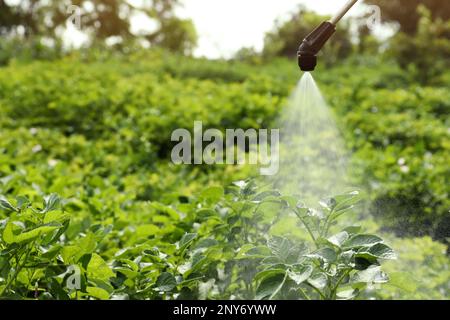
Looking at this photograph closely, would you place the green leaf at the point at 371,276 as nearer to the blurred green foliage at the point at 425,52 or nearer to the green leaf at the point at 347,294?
the green leaf at the point at 347,294

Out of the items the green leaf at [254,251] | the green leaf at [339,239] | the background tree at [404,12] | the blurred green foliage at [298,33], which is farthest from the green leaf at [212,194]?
the background tree at [404,12]

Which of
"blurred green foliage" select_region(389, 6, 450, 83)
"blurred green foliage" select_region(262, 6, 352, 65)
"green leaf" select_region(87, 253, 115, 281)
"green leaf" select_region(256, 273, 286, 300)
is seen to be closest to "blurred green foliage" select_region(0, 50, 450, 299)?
"green leaf" select_region(87, 253, 115, 281)

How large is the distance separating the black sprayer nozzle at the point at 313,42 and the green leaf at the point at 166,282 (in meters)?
0.55

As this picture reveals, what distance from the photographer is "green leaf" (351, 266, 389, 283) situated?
1.17 meters

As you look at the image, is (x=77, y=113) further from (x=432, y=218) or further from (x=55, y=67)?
(x=432, y=218)

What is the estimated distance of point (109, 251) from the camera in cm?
198

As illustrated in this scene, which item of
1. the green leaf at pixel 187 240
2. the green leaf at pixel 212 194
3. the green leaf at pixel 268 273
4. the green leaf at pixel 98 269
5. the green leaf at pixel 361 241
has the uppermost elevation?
the green leaf at pixel 212 194

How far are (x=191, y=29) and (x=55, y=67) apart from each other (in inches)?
372

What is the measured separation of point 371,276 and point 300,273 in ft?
0.42

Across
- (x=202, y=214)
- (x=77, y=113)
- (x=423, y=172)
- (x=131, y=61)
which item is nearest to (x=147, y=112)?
(x=77, y=113)

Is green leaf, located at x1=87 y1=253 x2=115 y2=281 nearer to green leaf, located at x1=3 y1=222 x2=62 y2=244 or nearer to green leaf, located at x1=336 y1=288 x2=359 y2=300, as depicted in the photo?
green leaf, located at x1=3 y1=222 x2=62 y2=244

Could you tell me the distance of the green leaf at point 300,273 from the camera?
1162mm

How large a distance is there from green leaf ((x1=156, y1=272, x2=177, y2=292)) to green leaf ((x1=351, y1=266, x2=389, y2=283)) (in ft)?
1.28

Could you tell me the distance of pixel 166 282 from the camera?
140 centimetres
